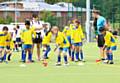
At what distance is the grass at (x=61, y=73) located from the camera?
14867 millimetres

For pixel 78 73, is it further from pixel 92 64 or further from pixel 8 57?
pixel 8 57

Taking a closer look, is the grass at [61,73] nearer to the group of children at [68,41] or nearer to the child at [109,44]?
the child at [109,44]

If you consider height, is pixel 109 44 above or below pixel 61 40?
below

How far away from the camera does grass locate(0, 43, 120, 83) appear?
14.9 meters

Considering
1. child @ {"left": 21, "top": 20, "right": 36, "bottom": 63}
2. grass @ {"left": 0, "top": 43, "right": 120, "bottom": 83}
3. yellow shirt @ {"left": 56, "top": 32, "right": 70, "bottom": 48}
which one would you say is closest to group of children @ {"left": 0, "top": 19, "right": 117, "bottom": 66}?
child @ {"left": 21, "top": 20, "right": 36, "bottom": 63}

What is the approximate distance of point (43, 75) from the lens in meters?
16.1

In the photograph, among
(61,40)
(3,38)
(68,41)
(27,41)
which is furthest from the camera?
(3,38)

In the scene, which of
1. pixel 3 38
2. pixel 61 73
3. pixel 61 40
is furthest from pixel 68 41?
pixel 61 73

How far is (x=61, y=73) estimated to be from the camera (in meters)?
16.8

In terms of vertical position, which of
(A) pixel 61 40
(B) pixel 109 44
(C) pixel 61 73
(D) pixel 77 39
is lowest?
(C) pixel 61 73

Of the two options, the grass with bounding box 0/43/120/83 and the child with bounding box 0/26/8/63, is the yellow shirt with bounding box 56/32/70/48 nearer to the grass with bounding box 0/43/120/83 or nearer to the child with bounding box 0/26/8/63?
the grass with bounding box 0/43/120/83

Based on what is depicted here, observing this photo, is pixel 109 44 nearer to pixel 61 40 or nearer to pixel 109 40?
pixel 109 40

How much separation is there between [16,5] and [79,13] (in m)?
42.6

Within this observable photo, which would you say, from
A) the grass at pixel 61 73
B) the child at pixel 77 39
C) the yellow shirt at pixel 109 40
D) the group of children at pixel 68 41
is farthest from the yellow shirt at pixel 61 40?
the child at pixel 77 39
